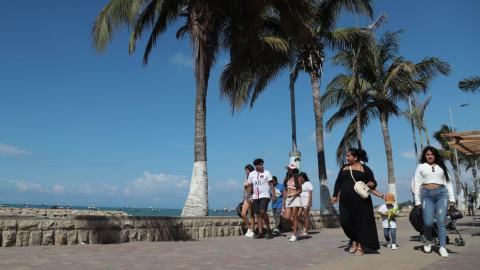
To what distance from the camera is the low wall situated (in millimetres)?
7223

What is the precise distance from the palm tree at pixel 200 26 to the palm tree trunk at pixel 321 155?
556cm

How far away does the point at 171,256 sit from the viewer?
6.54 metres

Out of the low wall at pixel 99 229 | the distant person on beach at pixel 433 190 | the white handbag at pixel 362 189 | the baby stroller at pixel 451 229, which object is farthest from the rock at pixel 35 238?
the baby stroller at pixel 451 229

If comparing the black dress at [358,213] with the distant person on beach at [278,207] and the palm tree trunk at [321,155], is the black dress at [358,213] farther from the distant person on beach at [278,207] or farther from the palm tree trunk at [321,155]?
the palm tree trunk at [321,155]

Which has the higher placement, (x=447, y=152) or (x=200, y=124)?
(x=447, y=152)

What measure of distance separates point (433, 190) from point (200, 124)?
22.9 feet

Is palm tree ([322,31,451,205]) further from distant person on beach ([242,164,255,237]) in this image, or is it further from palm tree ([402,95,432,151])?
distant person on beach ([242,164,255,237])

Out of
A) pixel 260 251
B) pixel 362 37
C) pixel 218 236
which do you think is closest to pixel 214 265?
pixel 260 251

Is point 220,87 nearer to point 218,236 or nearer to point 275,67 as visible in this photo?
point 275,67

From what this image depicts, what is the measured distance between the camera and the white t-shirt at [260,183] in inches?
396

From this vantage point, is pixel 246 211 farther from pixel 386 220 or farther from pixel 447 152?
pixel 447 152

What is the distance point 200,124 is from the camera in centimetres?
1222

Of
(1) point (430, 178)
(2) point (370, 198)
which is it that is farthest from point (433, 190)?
(2) point (370, 198)

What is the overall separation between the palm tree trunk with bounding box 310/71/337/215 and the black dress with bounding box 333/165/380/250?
34.4ft
